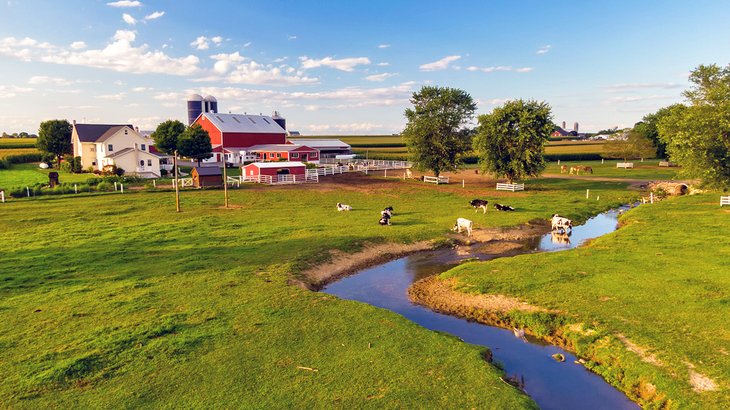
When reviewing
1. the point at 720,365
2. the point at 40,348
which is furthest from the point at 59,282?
the point at 720,365

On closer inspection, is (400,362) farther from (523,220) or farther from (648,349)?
(523,220)

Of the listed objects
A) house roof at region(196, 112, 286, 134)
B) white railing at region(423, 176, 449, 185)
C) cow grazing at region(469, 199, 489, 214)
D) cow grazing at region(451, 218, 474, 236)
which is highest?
house roof at region(196, 112, 286, 134)

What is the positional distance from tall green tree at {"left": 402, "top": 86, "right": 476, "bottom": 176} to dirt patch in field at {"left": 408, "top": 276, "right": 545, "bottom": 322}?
1573 inches

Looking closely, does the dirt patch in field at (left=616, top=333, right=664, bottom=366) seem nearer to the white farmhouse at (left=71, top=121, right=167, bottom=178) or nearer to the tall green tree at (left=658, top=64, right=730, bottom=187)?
the tall green tree at (left=658, top=64, right=730, bottom=187)

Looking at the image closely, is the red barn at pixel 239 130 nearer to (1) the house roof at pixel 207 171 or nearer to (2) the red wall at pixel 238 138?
(2) the red wall at pixel 238 138

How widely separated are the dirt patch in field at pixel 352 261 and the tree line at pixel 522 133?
87.3 ft

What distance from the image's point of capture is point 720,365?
11.9 m

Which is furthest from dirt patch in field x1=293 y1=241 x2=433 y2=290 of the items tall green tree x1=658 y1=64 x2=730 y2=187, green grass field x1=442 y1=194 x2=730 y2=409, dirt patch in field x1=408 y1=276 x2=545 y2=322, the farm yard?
tall green tree x1=658 y1=64 x2=730 y2=187

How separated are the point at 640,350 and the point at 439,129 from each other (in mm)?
48088

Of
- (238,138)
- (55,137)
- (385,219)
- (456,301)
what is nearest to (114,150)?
(55,137)

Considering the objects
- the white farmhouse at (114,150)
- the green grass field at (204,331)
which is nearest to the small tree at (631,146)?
the green grass field at (204,331)

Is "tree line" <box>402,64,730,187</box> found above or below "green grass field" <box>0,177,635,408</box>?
above

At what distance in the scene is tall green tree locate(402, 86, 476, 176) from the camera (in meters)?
58.6

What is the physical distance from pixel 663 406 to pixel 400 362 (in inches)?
272
